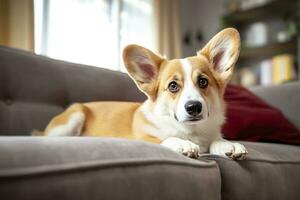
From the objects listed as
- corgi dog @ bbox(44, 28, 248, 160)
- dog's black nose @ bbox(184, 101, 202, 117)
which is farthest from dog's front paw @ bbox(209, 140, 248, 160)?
dog's black nose @ bbox(184, 101, 202, 117)

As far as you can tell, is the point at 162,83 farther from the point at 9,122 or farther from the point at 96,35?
the point at 96,35

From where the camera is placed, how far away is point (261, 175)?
0.96 metres

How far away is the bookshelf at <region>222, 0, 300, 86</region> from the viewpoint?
9.44ft

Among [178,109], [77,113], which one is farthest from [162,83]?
[77,113]

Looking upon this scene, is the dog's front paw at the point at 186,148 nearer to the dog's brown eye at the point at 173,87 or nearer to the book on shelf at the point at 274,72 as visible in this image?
the dog's brown eye at the point at 173,87

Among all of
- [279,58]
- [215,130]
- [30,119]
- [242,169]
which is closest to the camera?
[242,169]

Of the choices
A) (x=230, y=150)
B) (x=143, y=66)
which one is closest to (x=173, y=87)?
(x=143, y=66)

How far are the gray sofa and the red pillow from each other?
27cm

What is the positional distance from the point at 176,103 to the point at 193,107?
9cm

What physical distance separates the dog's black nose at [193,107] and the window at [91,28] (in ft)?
4.39

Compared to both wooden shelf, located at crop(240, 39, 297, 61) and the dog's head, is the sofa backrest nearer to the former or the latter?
the dog's head

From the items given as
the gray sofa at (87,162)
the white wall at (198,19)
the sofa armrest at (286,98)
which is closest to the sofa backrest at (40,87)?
the gray sofa at (87,162)

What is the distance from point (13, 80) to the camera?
4.16 feet

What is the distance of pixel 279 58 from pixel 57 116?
2171 mm
